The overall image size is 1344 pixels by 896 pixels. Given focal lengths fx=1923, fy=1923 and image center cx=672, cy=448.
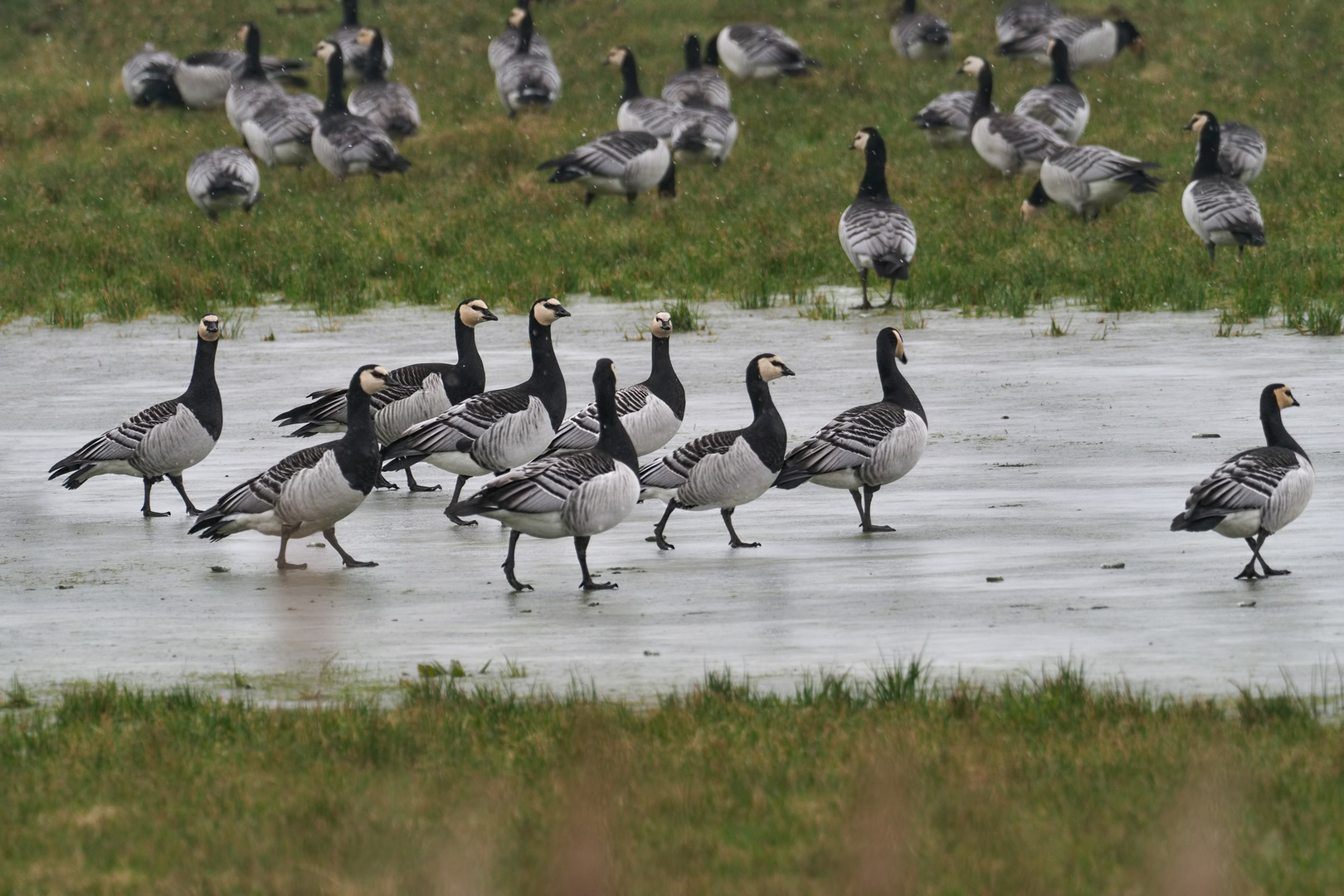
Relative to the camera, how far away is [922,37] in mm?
42531

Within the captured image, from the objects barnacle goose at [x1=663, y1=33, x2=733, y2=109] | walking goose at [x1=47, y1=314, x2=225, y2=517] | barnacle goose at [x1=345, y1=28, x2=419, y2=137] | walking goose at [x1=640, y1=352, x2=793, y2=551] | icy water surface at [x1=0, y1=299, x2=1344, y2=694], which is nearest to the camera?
icy water surface at [x1=0, y1=299, x2=1344, y2=694]

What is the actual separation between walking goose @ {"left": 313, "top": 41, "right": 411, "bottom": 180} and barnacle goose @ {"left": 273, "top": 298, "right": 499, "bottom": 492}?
1763 cm

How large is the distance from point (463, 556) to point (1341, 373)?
28.8 feet

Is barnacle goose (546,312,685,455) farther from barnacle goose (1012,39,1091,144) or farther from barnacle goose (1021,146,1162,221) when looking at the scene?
barnacle goose (1012,39,1091,144)

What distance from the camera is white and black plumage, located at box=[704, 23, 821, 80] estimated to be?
4025 cm

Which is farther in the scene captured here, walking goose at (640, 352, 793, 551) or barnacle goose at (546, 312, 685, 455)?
barnacle goose at (546, 312, 685, 455)

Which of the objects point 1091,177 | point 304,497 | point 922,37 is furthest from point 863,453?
point 922,37

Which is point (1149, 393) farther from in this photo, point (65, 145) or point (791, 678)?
point (65, 145)

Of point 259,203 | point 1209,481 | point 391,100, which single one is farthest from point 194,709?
point 391,100

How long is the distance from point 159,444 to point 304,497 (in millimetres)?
2359

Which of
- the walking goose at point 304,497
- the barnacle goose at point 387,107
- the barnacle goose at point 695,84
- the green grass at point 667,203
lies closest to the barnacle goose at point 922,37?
the green grass at point 667,203

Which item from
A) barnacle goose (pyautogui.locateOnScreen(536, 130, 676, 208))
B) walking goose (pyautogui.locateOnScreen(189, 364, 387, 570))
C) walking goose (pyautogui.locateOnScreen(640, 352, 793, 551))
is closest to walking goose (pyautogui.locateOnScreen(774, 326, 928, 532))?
walking goose (pyautogui.locateOnScreen(640, 352, 793, 551))

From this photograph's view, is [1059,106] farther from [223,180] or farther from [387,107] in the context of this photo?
[223,180]

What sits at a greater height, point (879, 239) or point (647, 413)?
point (879, 239)
